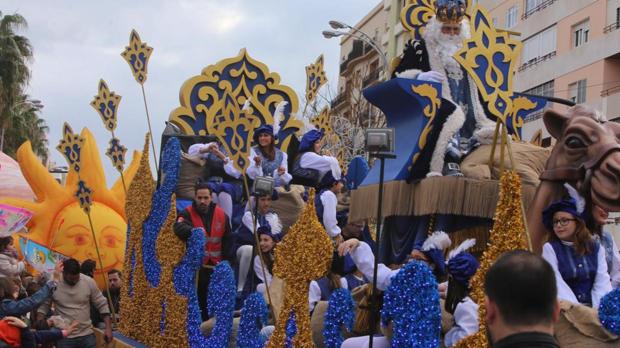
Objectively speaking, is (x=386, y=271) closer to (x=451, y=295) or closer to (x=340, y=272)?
(x=451, y=295)

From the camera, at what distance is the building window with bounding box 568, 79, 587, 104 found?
98.8 ft

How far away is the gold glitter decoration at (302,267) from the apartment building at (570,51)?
20.4 meters

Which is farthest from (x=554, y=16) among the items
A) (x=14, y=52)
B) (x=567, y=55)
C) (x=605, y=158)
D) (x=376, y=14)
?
(x=605, y=158)

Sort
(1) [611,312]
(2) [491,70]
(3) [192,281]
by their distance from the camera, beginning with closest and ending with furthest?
(1) [611,312] < (2) [491,70] < (3) [192,281]

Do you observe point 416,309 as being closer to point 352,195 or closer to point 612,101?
point 352,195

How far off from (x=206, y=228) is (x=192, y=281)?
1022 mm

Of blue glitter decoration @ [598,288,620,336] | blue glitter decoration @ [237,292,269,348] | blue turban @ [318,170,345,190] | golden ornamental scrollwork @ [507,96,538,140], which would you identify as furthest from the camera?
blue turban @ [318,170,345,190]

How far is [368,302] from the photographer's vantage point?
6.37 m

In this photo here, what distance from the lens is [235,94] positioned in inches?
446

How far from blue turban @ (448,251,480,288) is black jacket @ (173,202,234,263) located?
4337 millimetres

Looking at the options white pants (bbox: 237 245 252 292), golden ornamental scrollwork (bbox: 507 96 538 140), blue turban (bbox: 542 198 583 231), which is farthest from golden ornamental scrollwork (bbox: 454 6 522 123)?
white pants (bbox: 237 245 252 292)

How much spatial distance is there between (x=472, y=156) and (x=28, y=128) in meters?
44.0

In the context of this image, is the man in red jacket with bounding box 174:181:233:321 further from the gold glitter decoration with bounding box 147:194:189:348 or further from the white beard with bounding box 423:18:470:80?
the white beard with bounding box 423:18:470:80

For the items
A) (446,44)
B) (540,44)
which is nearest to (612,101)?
(540,44)
